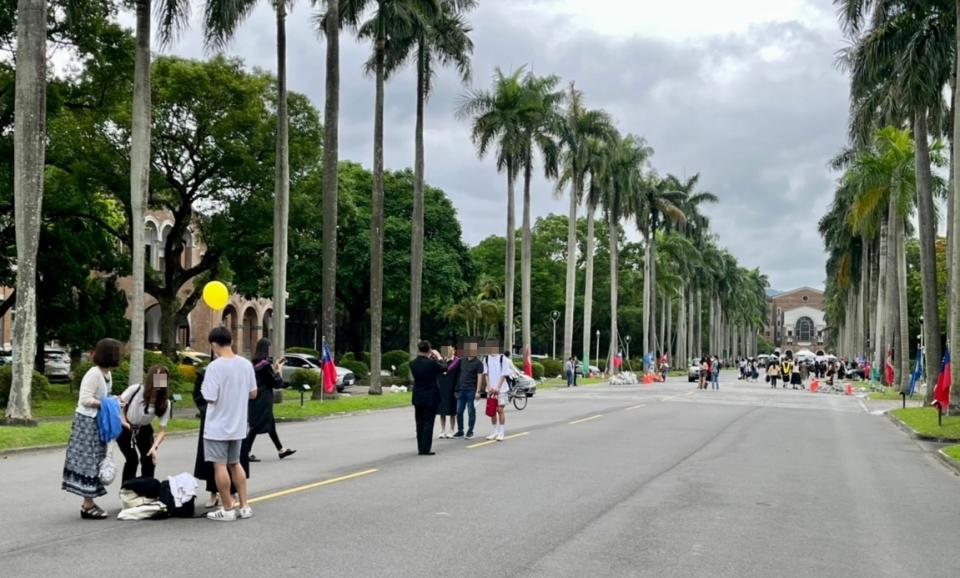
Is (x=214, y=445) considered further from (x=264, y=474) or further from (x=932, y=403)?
(x=932, y=403)

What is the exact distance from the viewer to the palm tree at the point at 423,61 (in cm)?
3841

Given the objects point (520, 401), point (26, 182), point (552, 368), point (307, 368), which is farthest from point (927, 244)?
point (552, 368)

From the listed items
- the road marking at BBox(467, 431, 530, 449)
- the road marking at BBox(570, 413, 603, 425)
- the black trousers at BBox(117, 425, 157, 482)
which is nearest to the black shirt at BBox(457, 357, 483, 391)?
the road marking at BBox(467, 431, 530, 449)

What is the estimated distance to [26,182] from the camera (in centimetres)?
1998

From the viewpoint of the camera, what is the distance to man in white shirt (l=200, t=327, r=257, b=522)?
30.7ft

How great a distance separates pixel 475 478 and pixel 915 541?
540 cm

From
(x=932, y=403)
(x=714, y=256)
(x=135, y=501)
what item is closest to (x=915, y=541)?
(x=135, y=501)

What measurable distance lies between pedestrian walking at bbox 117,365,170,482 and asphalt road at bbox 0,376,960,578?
0.69m

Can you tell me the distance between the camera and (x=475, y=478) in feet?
43.0

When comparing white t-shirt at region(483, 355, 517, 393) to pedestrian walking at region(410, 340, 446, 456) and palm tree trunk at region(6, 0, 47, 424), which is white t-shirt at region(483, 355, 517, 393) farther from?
palm tree trunk at region(6, 0, 47, 424)

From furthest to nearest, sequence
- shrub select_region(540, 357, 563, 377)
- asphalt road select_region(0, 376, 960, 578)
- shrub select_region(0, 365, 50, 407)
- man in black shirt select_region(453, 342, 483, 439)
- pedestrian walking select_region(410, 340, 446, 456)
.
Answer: shrub select_region(540, 357, 563, 377), shrub select_region(0, 365, 50, 407), man in black shirt select_region(453, 342, 483, 439), pedestrian walking select_region(410, 340, 446, 456), asphalt road select_region(0, 376, 960, 578)

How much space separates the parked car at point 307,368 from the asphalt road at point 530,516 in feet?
65.3

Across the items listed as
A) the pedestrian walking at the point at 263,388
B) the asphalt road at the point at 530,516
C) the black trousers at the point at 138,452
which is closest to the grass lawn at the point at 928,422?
the asphalt road at the point at 530,516

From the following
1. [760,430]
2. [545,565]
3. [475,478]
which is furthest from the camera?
[760,430]
